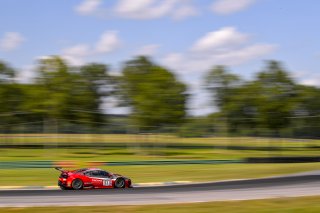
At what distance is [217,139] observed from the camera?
65.4 metres

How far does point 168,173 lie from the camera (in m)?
29.5

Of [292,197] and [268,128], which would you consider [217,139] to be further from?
[292,197]

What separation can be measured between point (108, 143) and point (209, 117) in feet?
47.9

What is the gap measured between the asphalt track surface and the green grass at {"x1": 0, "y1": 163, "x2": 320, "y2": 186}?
4.75 m

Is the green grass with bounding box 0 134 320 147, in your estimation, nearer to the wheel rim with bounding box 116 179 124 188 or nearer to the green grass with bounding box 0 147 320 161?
the green grass with bounding box 0 147 320 161

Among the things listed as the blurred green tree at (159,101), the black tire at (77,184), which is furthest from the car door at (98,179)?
the blurred green tree at (159,101)

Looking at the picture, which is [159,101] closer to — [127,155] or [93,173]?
[127,155]

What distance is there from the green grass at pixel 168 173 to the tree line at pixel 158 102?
83.4ft

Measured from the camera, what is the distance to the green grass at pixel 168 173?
26.0 meters

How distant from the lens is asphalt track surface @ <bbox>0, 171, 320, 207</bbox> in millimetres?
16522

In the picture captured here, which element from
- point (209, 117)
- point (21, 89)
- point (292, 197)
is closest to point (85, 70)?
point (21, 89)

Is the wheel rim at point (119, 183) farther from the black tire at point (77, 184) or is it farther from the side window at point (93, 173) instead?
the black tire at point (77, 184)

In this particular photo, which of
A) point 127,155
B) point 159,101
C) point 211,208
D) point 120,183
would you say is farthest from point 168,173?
point 159,101

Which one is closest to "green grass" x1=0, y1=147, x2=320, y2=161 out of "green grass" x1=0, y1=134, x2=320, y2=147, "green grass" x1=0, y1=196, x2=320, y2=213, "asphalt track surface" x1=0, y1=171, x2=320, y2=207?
"green grass" x1=0, y1=134, x2=320, y2=147
